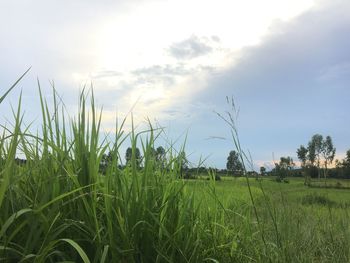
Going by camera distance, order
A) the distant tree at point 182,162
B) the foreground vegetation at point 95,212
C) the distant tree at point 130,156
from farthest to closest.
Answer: the distant tree at point 182,162
the distant tree at point 130,156
the foreground vegetation at point 95,212

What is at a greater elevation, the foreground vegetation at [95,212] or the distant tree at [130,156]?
the distant tree at [130,156]

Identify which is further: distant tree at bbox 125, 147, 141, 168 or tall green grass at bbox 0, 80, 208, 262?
distant tree at bbox 125, 147, 141, 168

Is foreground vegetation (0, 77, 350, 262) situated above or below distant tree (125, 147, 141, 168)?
below

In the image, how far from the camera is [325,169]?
3615 millimetres

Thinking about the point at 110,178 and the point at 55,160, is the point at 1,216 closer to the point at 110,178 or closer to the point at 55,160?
the point at 55,160

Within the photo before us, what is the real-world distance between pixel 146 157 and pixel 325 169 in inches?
67.5

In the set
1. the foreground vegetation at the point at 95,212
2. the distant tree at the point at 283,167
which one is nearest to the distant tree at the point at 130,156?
the foreground vegetation at the point at 95,212

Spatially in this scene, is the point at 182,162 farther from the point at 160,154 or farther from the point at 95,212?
the point at 95,212

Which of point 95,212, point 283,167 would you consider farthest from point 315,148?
point 95,212

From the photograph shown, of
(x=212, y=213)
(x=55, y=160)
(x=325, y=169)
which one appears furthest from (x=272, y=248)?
(x=55, y=160)

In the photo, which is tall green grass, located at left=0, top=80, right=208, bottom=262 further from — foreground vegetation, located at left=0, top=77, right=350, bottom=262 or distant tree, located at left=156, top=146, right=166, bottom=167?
distant tree, located at left=156, top=146, right=166, bottom=167

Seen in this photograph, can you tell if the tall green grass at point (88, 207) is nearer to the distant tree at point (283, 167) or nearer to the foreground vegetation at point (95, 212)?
the foreground vegetation at point (95, 212)

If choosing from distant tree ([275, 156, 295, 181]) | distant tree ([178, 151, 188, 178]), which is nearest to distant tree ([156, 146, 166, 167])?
distant tree ([178, 151, 188, 178])

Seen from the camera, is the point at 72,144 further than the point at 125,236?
Yes
